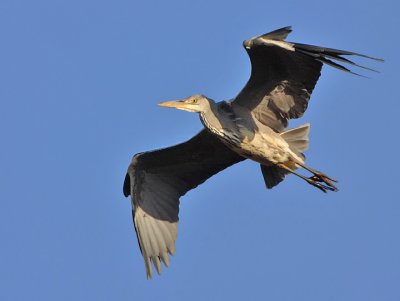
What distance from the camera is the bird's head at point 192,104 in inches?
439

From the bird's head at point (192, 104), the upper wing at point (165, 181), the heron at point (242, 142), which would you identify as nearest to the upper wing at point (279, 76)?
the heron at point (242, 142)

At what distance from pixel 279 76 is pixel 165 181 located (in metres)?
2.39

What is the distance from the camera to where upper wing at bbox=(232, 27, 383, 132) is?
10.2 m

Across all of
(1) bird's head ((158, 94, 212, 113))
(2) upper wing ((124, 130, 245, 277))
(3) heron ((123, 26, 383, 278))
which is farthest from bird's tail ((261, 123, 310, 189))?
(1) bird's head ((158, 94, 212, 113))

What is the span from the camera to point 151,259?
1200cm

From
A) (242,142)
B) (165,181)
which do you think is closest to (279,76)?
(242,142)

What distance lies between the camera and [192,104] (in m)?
11.2

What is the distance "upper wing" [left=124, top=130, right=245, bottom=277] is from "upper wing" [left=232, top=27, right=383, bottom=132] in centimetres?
84

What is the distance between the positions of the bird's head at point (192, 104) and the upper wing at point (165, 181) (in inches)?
28.8

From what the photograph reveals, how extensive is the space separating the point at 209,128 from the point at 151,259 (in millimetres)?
2133

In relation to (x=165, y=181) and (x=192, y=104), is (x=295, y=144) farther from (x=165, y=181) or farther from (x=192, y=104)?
(x=165, y=181)

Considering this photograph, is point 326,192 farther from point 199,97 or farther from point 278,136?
point 199,97

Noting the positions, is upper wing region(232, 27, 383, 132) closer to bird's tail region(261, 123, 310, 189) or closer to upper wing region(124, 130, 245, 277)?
bird's tail region(261, 123, 310, 189)

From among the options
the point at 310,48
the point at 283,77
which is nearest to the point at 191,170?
the point at 283,77
